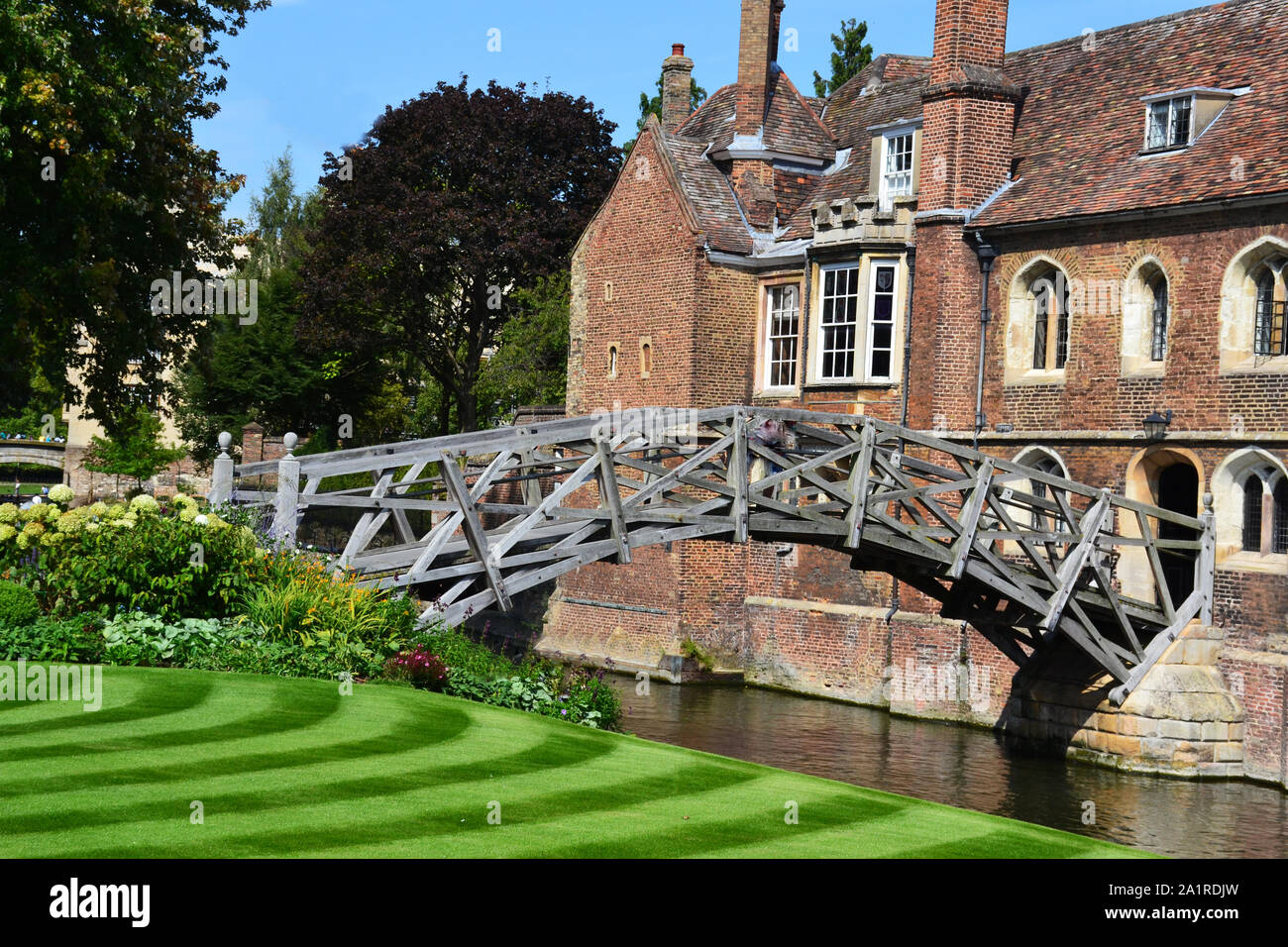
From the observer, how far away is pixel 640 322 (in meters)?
35.8

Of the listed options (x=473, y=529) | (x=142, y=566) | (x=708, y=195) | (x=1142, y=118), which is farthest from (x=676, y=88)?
(x=142, y=566)

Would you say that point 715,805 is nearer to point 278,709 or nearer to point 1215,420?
point 278,709

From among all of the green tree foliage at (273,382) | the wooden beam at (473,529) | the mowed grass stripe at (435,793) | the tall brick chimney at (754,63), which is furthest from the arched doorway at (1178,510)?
the green tree foliage at (273,382)

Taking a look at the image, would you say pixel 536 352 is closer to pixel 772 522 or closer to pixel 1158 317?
pixel 1158 317

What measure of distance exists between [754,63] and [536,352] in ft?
48.4

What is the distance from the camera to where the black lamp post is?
25422 mm

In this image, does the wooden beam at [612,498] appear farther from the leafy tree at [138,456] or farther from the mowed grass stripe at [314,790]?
the leafy tree at [138,456]

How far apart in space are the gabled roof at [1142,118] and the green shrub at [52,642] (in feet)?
62.6

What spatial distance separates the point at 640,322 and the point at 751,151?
491cm

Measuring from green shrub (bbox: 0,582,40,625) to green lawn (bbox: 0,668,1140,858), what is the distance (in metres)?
1.40

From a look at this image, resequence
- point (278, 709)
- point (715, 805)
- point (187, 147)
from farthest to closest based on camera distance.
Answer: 1. point (187, 147)
2. point (278, 709)
3. point (715, 805)

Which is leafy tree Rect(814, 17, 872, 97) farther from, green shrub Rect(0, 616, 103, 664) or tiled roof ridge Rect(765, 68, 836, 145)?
green shrub Rect(0, 616, 103, 664)

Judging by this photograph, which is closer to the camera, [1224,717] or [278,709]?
[278,709]
